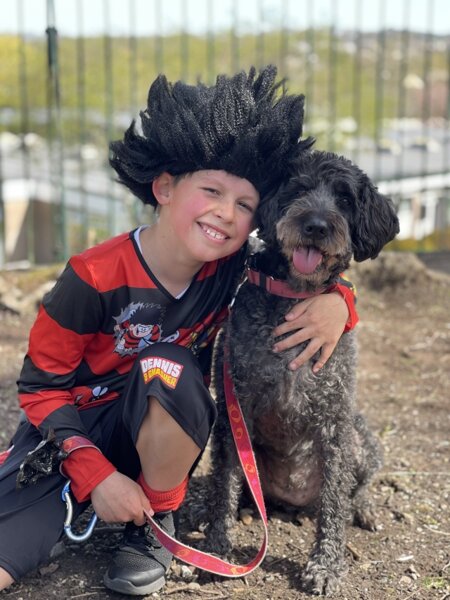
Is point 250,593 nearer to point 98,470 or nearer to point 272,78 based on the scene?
point 98,470

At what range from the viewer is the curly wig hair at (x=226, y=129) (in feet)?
10.1

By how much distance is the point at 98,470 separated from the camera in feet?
9.95

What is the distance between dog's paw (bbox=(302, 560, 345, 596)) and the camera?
3080mm

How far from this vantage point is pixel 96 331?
125 inches

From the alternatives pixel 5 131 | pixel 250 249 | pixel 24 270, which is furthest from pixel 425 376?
pixel 5 131

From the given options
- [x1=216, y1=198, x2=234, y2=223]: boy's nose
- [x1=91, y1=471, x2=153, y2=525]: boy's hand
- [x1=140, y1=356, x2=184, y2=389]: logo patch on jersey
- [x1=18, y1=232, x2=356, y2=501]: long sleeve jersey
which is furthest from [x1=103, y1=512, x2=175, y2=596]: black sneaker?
[x1=216, y1=198, x2=234, y2=223]: boy's nose

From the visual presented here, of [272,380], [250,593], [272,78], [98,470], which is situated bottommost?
[250,593]

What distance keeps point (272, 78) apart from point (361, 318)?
329 cm

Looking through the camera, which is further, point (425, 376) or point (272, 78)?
point (425, 376)

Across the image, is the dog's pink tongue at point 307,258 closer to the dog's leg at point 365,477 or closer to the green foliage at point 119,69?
the dog's leg at point 365,477

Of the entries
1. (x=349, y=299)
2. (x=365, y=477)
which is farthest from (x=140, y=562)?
(x=349, y=299)

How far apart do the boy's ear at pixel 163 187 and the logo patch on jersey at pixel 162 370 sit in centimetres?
69

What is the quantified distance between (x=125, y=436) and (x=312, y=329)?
84 cm

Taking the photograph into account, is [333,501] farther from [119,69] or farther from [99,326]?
[119,69]
